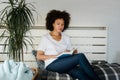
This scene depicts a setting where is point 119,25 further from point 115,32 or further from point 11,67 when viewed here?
point 11,67

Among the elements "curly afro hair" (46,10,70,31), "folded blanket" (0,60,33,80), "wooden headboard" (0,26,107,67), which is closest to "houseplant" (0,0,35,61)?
"curly afro hair" (46,10,70,31)

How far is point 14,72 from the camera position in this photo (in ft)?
7.47

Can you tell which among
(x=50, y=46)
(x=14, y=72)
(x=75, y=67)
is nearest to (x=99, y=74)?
(x=75, y=67)

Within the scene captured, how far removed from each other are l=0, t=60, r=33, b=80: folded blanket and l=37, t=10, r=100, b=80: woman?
1.74 feet

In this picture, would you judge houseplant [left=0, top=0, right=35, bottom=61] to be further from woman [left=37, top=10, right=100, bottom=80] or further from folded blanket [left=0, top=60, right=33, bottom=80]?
folded blanket [left=0, top=60, right=33, bottom=80]

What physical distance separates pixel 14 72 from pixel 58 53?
0.96 metres

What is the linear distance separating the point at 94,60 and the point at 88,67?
102 cm

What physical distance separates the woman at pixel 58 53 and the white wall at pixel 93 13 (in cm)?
33

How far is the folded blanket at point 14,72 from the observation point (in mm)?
2221

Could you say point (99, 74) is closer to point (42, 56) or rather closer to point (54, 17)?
point (42, 56)

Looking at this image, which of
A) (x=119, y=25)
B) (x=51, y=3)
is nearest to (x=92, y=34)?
(x=119, y=25)

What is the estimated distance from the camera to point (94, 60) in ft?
12.1

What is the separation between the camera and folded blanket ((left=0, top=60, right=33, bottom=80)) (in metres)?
2.22

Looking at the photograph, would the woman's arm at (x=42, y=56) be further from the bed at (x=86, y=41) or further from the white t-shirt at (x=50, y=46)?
the bed at (x=86, y=41)
